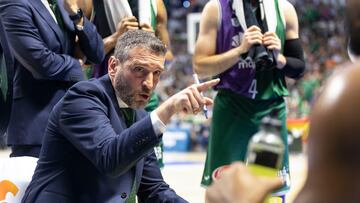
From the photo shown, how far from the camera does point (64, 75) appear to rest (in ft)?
12.0

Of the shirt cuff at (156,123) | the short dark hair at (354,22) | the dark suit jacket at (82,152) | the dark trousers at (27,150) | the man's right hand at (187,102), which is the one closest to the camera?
the short dark hair at (354,22)

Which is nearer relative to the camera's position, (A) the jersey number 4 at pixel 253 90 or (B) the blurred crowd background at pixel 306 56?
(A) the jersey number 4 at pixel 253 90

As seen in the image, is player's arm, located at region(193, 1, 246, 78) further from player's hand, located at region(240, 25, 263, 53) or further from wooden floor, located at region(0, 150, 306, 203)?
wooden floor, located at region(0, 150, 306, 203)

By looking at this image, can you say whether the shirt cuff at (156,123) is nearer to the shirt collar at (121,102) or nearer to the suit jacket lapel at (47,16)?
the shirt collar at (121,102)

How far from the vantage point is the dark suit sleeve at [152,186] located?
323cm

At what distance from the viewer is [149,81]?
2.98m

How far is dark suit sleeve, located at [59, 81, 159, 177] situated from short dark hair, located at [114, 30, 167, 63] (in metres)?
0.19

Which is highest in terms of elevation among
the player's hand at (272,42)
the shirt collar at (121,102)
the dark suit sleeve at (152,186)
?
the shirt collar at (121,102)

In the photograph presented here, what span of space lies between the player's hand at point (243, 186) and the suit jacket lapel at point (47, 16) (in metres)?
Result: 2.48

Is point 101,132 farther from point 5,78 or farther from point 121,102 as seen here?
point 5,78

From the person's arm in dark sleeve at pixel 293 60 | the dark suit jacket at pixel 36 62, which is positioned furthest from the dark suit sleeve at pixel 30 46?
the person's arm in dark sleeve at pixel 293 60

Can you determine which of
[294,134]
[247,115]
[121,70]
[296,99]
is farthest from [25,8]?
[296,99]

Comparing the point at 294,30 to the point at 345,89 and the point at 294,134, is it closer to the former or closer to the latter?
the point at 345,89

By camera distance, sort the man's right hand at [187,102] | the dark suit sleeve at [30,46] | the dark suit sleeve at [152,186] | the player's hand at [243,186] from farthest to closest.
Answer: the dark suit sleeve at [30,46] < the dark suit sleeve at [152,186] < the man's right hand at [187,102] < the player's hand at [243,186]
